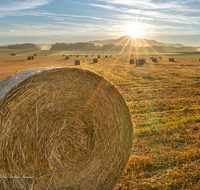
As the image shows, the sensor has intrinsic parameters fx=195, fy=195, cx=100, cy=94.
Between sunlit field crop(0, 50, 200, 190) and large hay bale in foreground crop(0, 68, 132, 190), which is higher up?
large hay bale in foreground crop(0, 68, 132, 190)

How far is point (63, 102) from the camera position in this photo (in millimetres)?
3693

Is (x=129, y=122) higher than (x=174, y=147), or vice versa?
(x=129, y=122)

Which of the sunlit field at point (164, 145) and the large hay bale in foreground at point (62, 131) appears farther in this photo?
the sunlit field at point (164, 145)

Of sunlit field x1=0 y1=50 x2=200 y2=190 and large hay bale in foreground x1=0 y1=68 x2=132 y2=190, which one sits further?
sunlit field x1=0 y1=50 x2=200 y2=190

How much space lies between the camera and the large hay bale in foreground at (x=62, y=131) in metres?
3.38

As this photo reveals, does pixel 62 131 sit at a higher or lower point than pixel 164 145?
higher

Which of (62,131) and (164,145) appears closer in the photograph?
(62,131)

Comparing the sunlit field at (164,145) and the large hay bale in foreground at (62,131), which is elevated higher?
the large hay bale in foreground at (62,131)

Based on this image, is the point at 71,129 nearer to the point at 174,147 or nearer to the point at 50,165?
the point at 50,165

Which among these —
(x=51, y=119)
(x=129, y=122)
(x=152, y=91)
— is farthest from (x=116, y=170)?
(x=152, y=91)

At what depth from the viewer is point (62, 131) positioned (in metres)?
3.75

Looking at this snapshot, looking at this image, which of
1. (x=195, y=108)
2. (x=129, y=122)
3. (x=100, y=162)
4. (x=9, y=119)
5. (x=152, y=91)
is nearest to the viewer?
(x=9, y=119)

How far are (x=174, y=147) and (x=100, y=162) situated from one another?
272 cm

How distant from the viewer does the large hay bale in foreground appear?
11.1 feet
